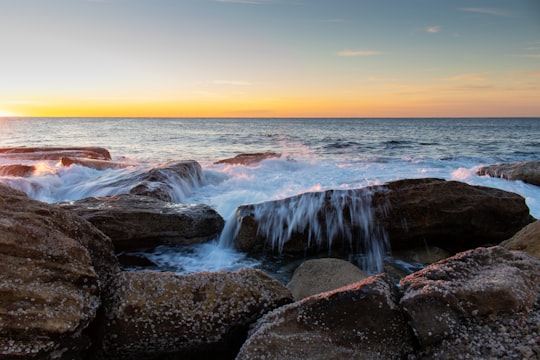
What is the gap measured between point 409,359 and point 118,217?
12.5ft

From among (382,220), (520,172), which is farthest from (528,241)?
(520,172)

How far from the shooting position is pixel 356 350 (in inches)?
91.6

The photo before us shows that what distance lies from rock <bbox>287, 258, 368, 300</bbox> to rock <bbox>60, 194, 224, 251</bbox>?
155 centimetres

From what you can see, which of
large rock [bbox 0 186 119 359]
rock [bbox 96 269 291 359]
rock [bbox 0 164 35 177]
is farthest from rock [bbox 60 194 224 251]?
rock [bbox 0 164 35 177]

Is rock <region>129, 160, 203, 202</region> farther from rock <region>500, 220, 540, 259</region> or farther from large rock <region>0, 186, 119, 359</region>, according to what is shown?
rock <region>500, 220, 540, 259</region>

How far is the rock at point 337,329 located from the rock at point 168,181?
464cm

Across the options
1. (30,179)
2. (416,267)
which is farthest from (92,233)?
(30,179)

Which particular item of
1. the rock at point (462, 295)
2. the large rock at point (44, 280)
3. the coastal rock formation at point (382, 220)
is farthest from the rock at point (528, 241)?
the large rock at point (44, 280)

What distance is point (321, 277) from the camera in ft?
13.7

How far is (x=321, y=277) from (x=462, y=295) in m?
1.88

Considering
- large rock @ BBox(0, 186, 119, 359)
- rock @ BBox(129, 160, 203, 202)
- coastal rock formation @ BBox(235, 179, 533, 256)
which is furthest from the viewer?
rock @ BBox(129, 160, 203, 202)

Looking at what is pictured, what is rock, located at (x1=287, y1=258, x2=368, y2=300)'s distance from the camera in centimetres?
398

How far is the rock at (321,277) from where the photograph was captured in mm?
3977

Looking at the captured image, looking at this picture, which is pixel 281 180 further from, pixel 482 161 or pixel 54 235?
pixel 482 161
